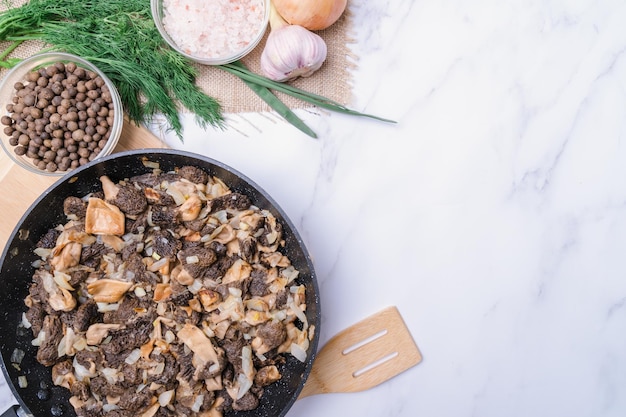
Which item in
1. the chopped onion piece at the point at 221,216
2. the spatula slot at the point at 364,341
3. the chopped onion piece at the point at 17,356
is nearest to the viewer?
the chopped onion piece at the point at 17,356

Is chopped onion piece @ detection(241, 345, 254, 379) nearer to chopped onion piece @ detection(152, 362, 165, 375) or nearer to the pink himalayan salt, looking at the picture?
chopped onion piece @ detection(152, 362, 165, 375)

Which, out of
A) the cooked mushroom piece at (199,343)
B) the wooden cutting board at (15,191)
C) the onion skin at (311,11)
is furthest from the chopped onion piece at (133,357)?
the onion skin at (311,11)

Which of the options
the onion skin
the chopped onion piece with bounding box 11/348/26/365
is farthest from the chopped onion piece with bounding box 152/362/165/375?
the onion skin

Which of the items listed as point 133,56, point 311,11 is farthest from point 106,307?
point 311,11

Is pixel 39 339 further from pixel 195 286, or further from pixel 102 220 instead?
pixel 195 286

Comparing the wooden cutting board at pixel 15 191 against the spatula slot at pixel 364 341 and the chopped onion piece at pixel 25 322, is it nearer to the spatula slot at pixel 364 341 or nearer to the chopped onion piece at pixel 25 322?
the chopped onion piece at pixel 25 322
